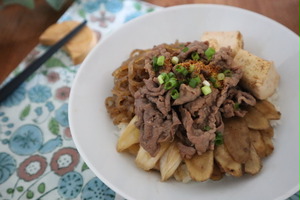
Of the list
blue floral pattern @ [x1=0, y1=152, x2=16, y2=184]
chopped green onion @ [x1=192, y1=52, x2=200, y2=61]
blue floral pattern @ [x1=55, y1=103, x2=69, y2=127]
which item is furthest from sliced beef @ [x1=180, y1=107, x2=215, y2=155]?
blue floral pattern @ [x1=0, y1=152, x2=16, y2=184]

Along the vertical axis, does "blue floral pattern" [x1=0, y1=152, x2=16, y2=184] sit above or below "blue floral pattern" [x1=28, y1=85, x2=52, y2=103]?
below

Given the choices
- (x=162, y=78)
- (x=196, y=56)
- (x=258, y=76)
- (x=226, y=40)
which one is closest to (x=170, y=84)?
(x=162, y=78)

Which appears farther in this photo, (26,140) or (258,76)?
(26,140)

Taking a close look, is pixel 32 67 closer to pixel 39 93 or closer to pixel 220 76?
pixel 39 93

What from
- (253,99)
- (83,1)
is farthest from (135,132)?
(83,1)

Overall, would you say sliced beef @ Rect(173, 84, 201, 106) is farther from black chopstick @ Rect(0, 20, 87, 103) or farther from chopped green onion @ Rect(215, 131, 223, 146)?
black chopstick @ Rect(0, 20, 87, 103)

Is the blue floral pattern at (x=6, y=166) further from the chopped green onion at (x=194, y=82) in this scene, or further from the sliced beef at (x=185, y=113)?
the chopped green onion at (x=194, y=82)

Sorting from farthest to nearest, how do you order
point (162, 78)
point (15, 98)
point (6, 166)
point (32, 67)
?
point (32, 67)
point (15, 98)
point (6, 166)
point (162, 78)
